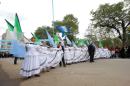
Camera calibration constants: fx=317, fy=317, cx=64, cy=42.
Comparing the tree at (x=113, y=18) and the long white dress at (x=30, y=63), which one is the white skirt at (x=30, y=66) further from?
the tree at (x=113, y=18)

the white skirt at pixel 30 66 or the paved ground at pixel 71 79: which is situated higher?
the white skirt at pixel 30 66

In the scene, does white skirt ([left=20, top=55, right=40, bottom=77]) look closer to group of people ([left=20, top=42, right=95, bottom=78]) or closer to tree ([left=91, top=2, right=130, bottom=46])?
group of people ([left=20, top=42, right=95, bottom=78])

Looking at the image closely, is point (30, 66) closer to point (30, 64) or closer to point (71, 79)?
point (30, 64)

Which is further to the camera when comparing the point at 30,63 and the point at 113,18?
the point at 113,18

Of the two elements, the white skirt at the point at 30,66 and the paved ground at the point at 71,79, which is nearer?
the paved ground at the point at 71,79

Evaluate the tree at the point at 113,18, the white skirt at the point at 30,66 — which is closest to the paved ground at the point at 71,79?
the white skirt at the point at 30,66

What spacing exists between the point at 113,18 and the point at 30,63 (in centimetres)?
5695

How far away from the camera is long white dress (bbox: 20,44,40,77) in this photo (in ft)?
40.0

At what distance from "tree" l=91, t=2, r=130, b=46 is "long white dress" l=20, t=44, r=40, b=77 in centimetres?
5416

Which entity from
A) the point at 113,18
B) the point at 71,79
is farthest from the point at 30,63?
the point at 113,18

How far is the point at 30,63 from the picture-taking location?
12477mm

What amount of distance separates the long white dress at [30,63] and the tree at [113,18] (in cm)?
5416

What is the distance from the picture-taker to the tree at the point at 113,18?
66.8 metres

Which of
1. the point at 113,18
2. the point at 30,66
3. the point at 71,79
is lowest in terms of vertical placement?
the point at 71,79
